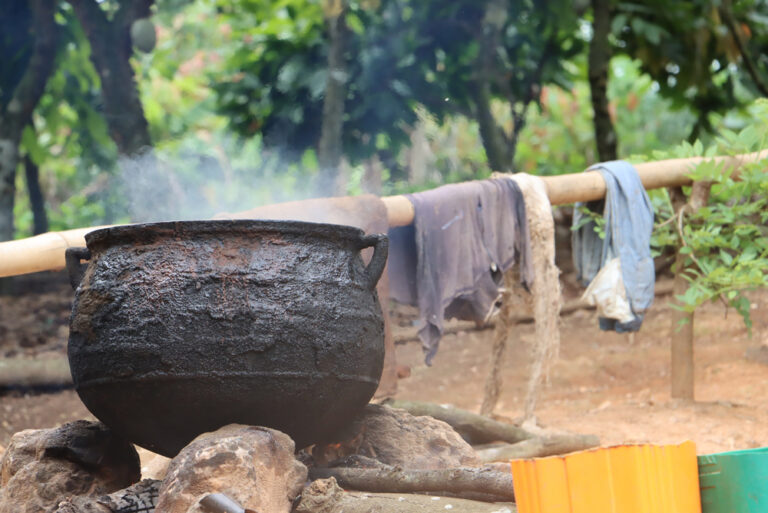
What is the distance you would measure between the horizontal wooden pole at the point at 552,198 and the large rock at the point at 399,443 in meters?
1.22

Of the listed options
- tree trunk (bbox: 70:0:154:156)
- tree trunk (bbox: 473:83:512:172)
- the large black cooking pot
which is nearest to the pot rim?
the large black cooking pot

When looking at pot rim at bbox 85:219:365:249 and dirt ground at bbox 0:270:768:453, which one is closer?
pot rim at bbox 85:219:365:249

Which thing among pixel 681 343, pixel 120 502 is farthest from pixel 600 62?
pixel 120 502

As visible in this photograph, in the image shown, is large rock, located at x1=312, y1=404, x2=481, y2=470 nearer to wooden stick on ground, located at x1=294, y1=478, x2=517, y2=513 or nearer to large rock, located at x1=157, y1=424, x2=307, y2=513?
wooden stick on ground, located at x1=294, y1=478, x2=517, y2=513

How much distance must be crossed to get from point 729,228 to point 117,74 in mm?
4696

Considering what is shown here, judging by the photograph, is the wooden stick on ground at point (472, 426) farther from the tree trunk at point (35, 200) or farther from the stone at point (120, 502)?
the tree trunk at point (35, 200)

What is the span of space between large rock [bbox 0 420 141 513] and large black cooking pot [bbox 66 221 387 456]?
15cm

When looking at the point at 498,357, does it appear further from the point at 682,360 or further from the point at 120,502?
the point at 120,502

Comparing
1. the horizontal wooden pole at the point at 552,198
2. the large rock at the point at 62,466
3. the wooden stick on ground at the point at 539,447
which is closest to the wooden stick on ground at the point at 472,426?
the wooden stick on ground at the point at 539,447

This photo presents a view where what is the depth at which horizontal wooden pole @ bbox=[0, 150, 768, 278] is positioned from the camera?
3521 mm

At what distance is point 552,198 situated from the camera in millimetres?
4656

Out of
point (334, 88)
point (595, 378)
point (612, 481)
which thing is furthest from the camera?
point (334, 88)

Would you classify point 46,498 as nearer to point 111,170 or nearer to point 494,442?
point 494,442

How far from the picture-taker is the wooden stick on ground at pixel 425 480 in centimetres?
270
